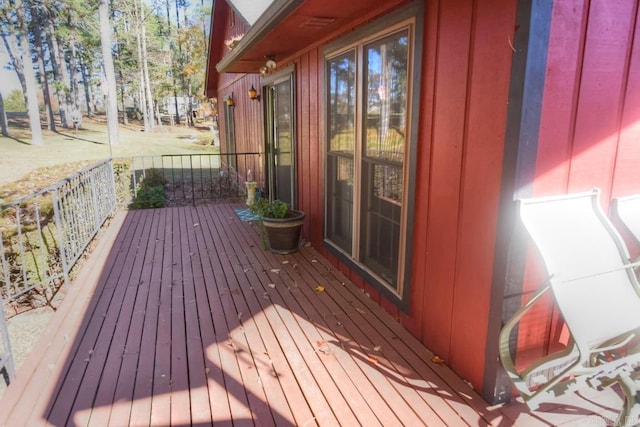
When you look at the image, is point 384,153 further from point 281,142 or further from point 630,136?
point 281,142

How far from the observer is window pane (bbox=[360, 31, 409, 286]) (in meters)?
2.68

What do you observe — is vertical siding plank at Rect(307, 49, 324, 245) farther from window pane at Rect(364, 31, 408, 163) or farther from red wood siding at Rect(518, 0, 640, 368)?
red wood siding at Rect(518, 0, 640, 368)

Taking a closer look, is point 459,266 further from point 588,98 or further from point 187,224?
point 187,224

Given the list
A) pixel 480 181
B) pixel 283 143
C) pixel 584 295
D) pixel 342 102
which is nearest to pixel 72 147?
pixel 283 143

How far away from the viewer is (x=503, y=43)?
1802 millimetres

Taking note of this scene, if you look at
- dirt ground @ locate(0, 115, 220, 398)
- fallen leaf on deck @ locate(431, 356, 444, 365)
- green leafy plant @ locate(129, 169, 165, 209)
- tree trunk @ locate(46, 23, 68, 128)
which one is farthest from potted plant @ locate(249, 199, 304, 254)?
tree trunk @ locate(46, 23, 68, 128)

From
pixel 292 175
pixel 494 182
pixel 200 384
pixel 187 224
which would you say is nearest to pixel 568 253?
pixel 494 182

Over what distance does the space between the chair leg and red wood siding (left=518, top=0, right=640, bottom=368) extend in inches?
17.0

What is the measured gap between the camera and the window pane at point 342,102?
333 cm

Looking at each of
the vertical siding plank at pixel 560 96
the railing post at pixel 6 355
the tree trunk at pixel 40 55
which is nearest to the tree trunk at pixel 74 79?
the tree trunk at pixel 40 55

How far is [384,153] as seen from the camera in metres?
2.93

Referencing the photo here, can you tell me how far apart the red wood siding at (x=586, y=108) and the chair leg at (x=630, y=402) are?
43cm

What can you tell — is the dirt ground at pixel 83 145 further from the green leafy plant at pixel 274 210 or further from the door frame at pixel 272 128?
the green leafy plant at pixel 274 210

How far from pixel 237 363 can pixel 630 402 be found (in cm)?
188
